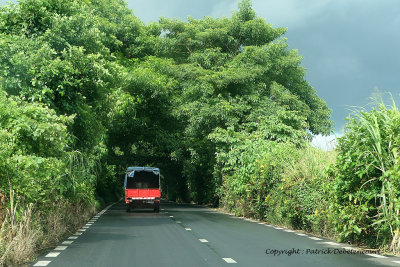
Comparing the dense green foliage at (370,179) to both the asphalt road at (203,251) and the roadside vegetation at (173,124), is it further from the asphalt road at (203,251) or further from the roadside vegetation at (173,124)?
the asphalt road at (203,251)

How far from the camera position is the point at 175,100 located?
37375 millimetres

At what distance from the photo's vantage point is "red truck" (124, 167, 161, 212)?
3256cm

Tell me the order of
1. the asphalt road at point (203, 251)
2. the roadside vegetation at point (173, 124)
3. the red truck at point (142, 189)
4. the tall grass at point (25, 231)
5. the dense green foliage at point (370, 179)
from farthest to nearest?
1. the red truck at point (142, 189)
2. the roadside vegetation at point (173, 124)
3. the dense green foliage at point (370, 179)
4. the asphalt road at point (203, 251)
5. the tall grass at point (25, 231)

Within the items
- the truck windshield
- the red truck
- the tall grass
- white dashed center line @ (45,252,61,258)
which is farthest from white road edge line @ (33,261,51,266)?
the truck windshield

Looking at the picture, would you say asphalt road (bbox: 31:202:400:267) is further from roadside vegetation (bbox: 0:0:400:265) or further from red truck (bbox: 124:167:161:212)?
red truck (bbox: 124:167:161:212)

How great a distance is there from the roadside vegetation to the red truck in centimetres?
375

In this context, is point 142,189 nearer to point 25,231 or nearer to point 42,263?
point 25,231

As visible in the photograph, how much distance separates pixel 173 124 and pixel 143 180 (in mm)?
7688

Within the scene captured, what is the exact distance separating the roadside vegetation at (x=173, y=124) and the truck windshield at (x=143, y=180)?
3.69 metres

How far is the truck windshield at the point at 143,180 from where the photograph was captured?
112ft

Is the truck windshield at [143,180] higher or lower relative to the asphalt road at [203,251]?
higher

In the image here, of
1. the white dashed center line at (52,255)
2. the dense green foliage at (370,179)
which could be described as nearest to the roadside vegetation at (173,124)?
the dense green foliage at (370,179)

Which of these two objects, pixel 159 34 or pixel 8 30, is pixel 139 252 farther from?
pixel 159 34

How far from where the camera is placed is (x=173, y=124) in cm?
4125
